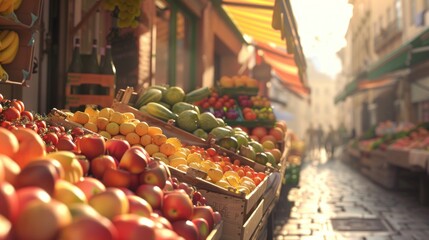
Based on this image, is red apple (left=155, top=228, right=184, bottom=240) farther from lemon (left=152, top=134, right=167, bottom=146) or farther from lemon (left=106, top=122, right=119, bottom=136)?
lemon (left=106, top=122, right=119, bottom=136)

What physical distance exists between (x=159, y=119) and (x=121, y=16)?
5.33 ft

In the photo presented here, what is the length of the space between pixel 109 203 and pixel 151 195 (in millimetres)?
519

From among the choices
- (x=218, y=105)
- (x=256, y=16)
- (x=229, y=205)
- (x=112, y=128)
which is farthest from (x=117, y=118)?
(x=256, y=16)

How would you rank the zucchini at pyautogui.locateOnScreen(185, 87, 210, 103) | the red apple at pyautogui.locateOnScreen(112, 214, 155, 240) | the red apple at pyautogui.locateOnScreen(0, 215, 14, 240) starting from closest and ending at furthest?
the red apple at pyautogui.locateOnScreen(0, 215, 14, 240), the red apple at pyautogui.locateOnScreen(112, 214, 155, 240), the zucchini at pyautogui.locateOnScreen(185, 87, 210, 103)

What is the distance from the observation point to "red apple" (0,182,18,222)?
4.71ft

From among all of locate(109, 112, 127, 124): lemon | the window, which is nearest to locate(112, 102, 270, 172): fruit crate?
locate(109, 112, 127, 124): lemon

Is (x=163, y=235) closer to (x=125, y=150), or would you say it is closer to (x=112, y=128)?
(x=125, y=150)

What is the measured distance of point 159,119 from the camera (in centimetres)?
513

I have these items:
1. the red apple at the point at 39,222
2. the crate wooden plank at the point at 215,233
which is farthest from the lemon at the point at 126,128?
the red apple at the point at 39,222

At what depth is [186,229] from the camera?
224cm

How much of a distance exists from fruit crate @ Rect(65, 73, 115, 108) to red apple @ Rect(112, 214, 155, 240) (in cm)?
381

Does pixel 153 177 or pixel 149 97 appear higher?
pixel 149 97

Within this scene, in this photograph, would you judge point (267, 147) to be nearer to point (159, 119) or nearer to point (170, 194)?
point (159, 119)

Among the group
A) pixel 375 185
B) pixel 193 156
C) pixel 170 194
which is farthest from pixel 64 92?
pixel 375 185
